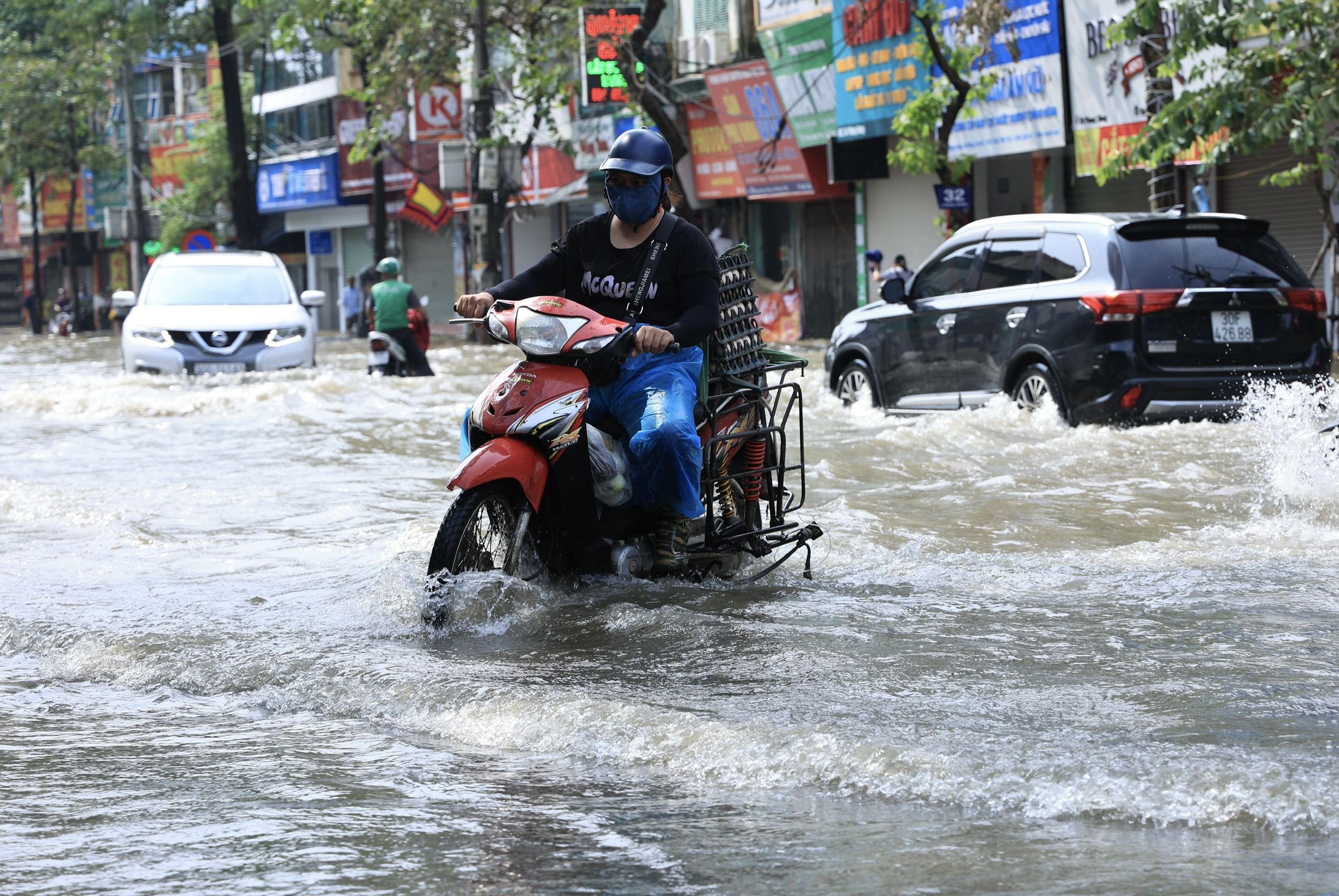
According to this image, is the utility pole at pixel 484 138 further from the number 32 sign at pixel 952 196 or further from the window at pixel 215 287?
the number 32 sign at pixel 952 196

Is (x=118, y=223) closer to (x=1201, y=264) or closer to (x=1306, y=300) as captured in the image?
(x=1201, y=264)

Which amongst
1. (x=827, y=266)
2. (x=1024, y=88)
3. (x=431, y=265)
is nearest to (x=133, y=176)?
(x=431, y=265)

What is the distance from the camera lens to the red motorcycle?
211 inches

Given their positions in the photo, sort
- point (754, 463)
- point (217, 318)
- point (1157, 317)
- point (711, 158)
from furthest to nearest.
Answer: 1. point (711, 158)
2. point (217, 318)
3. point (1157, 317)
4. point (754, 463)

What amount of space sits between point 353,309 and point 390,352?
68.9 feet

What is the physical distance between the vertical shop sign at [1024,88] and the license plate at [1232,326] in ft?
32.5

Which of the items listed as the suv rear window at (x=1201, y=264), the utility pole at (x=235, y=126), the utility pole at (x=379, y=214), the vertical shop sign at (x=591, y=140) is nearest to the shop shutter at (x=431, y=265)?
the utility pole at (x=379, y=214)

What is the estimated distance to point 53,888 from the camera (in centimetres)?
308

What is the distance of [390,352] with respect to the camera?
1734 cm

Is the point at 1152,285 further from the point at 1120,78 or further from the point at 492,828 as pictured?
the point at 1120,78

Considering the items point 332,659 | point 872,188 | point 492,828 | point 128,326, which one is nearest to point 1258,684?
point 492,828

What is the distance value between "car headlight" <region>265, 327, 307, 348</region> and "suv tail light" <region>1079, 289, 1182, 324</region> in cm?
1005

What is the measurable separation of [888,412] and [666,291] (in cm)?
668

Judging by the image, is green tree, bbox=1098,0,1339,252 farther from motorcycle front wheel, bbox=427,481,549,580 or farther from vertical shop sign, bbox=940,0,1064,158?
motorcycle front wheel, bbox=427,481,549,580
